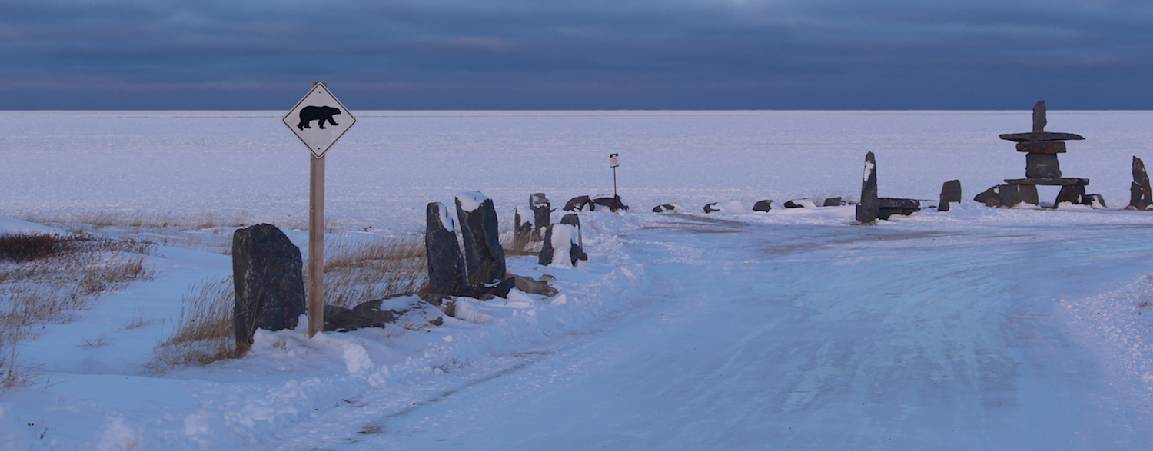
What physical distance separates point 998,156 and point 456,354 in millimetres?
70358

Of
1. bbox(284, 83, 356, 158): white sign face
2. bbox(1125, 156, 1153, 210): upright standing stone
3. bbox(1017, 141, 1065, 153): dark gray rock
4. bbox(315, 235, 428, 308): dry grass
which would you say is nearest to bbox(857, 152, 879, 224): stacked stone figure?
bbox(1017, 141, 1065, 153): dark gray rock

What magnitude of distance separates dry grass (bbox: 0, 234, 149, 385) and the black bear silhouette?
2988 mm

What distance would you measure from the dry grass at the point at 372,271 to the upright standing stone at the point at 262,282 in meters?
2.48

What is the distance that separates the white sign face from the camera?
10.4 metres

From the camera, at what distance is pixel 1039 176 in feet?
117

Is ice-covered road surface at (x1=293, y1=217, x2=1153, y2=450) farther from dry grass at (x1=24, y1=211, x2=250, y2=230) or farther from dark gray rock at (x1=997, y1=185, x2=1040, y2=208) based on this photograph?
dark gray rock at (x1=997, y1=185, x2=1040, y2=208)

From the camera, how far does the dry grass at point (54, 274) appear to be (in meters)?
12.7

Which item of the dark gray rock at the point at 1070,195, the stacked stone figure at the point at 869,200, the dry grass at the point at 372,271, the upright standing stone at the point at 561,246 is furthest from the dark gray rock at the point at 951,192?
the upright standing stone at the point at 561,246

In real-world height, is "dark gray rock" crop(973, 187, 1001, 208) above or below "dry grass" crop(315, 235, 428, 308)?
above

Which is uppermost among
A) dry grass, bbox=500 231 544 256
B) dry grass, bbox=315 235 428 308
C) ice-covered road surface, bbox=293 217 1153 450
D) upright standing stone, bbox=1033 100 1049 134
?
upright standing stone, bbox=1033 100 1049 134

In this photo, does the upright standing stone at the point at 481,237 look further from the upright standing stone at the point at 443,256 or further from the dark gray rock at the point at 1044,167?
the dark gray rock at the point at 1044,167

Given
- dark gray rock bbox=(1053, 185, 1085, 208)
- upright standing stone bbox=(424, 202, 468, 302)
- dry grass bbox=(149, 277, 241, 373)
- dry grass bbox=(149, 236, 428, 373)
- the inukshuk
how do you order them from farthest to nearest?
dark gray rock bbox=(1053, 185, 1085, 208)
the inukshuk
upright standing stone bbox=(424, 202, 468, 302)
dry grass bbox=(149, 236, 428, 373)
dry grass bbox=(149, 277, 241, 373)

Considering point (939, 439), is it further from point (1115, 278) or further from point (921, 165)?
point (921, 165)

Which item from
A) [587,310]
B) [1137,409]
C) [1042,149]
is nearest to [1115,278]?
[587,310]
